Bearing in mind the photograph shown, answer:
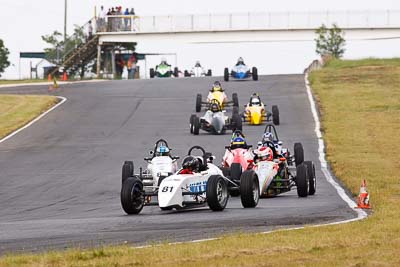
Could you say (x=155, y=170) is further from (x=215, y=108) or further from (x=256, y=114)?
(x=256, y=114)

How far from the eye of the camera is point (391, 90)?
191 ft

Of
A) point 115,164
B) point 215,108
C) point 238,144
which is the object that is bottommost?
point 115,164

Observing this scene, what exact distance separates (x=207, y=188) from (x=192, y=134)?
2133cm

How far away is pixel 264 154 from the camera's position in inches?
955

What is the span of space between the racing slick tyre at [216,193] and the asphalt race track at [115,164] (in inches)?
7.1

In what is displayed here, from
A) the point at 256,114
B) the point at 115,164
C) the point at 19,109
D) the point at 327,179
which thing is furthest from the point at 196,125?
the point at 327,179

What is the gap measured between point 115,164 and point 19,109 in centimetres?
1970

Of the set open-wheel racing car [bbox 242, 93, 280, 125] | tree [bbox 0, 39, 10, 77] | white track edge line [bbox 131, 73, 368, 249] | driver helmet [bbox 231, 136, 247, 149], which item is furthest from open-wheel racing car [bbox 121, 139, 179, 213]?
tree [bbox 0, 39, 10, 77]

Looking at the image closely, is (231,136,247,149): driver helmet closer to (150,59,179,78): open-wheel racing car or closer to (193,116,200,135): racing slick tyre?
(193,116,200,135): racing slick tyre

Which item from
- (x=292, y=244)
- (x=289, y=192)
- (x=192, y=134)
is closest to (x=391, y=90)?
(x=192, y=134)

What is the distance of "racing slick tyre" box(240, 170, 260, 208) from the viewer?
20.4 m

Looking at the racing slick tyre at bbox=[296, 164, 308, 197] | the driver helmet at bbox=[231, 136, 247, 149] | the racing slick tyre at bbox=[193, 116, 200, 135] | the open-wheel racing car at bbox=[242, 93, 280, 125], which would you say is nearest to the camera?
the racing slick tyre at bbox=[296, 164, 308, 197]

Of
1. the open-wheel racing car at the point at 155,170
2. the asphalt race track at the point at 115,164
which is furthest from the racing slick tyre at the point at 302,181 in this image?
the open-wheel racing car at the point at 155,170

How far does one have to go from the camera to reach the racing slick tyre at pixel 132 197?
784 inches
